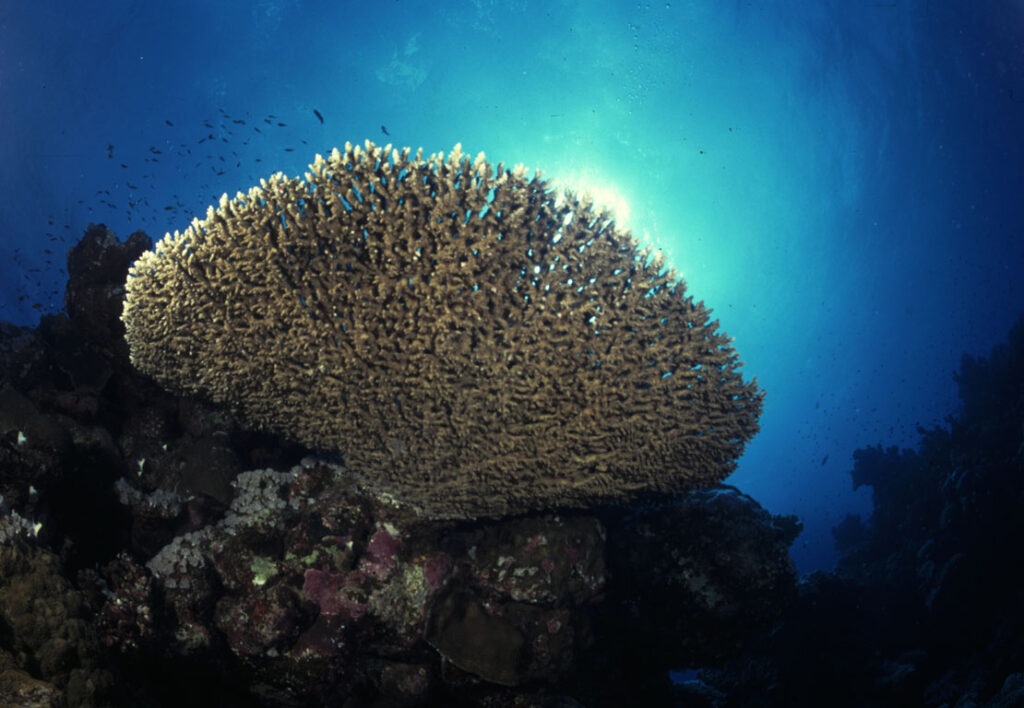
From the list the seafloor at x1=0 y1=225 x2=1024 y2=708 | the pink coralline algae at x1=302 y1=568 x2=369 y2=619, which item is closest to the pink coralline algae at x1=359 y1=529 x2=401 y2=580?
the seafloor at x1=0 y1=225 x2=1024 y2=708

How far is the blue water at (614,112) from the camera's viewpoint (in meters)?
22.9

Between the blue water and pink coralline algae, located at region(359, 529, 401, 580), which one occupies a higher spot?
the blue water

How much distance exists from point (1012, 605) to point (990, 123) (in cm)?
2608

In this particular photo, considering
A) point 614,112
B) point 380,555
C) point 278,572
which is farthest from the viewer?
point 614,112

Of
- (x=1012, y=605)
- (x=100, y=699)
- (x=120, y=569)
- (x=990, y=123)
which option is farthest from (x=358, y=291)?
(x=990, y=123)

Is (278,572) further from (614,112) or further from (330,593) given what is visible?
(614,112)

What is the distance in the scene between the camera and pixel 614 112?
2727 centimetres

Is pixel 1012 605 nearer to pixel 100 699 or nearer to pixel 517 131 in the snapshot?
pixel 100 699

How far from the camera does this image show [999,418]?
1655 centimetres

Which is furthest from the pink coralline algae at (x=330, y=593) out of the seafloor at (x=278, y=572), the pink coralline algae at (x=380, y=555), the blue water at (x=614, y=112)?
the blue water at (x=614, y=112)

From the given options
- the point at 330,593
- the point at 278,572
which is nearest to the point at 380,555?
the point at 330,593

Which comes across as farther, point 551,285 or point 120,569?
point 120,569

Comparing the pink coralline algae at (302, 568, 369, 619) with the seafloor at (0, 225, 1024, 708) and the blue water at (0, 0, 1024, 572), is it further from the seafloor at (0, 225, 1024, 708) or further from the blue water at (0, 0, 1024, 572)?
the blue water at (0, 0, 1024, 572)

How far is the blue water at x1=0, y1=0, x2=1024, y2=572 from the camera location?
2294cm
